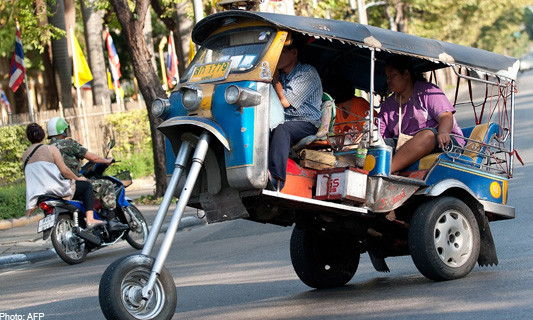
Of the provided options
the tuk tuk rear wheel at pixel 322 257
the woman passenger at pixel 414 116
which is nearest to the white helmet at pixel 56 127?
the tuk tuk rear wheel at pixel 322 257

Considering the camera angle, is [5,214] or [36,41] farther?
[36,41]

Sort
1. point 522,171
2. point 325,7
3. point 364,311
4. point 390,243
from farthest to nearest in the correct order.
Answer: point 325,7 → point 522,171 → point 390,243 → point 364,311

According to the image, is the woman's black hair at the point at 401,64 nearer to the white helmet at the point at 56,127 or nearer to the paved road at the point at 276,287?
the paved road at the point at 276,287

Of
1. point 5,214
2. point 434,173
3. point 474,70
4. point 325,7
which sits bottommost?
point 5,214

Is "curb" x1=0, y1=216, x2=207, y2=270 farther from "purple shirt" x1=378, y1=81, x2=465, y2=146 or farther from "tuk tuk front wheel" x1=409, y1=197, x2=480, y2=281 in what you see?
"tuk tuk front wheel" x1=409, y1=197, x2=480, y2=281

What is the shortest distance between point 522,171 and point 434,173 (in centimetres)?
868

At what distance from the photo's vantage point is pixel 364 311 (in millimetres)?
6148

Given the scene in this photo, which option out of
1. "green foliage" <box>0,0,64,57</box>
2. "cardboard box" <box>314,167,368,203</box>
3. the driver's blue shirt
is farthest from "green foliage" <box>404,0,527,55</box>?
"cardboard box" <box>314,167,368,203</box>

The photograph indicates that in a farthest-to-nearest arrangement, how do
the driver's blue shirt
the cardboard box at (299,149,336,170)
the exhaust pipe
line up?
1. the exhaust pipe
2. the driver's blue shirt
3. the cardboard box at (299,149,336,170)

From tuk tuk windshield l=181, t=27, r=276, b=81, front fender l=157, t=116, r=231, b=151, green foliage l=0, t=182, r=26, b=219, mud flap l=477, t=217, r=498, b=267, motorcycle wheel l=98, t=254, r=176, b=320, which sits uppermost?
tuk tuk windshield l=181, t=27, r=276, b=81

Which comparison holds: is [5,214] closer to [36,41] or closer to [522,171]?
[522,171]

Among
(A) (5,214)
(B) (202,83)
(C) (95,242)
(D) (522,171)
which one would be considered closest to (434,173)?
(B) (202,83)

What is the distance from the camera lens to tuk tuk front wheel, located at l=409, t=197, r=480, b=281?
6.77m

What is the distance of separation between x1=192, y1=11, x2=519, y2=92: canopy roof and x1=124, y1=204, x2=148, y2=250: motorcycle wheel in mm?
5057
